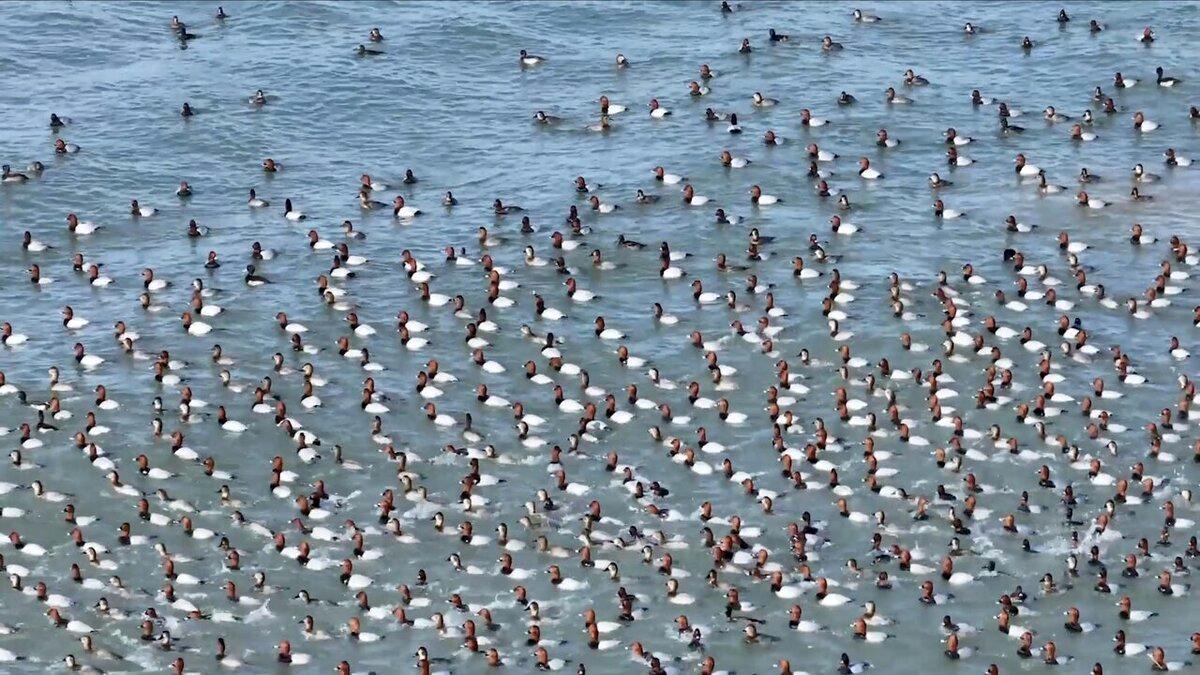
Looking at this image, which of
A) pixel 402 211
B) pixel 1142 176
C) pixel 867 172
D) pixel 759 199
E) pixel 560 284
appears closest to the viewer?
pixel 560 284

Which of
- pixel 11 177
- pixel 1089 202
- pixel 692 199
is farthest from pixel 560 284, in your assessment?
pixel 11 177

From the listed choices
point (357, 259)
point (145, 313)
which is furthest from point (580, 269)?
point (145, 313)

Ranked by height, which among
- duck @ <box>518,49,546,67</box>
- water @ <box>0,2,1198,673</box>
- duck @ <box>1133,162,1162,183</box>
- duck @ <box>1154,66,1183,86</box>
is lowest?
water @ <box>0,2,1198,673</box>

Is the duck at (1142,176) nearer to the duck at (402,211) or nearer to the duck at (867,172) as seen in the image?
the duck at (867,172)

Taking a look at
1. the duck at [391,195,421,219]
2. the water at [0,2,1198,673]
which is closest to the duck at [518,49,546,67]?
the water at [0,2,1198,673]

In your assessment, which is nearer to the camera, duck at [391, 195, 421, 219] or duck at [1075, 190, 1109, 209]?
duck at [1075, 190, 1109, 209]

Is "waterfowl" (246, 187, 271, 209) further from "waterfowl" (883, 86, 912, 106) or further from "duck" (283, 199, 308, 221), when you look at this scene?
"waterfowl" (883, 86, 912, 106)

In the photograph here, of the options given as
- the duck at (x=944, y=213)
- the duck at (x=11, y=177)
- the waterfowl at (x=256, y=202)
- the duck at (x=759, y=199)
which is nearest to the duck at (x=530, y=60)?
the waterfowl at (x=256, y=202)

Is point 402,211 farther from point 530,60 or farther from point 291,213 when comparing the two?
point 530,60
